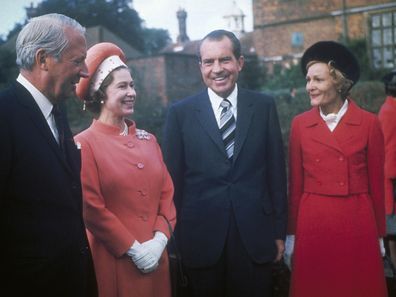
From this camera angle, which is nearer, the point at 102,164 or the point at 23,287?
the point at 23,287

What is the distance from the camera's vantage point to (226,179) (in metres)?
3.25

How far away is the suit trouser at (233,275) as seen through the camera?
126 inches

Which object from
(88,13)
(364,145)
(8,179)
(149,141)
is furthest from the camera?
(88,13)

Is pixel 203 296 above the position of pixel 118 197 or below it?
below

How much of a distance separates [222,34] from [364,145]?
1377 mm

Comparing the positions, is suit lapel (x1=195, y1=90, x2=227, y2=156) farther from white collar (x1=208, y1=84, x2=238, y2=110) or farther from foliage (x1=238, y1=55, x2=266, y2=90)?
foliage (x1=238, y1=55, x2=266, y2=90)

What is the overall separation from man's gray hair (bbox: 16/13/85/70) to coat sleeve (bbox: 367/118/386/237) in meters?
2.41

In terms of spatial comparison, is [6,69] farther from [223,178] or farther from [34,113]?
[34,113]

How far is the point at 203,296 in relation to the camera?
324 cm

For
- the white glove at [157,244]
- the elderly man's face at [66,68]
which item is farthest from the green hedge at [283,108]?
the elderly man's face at [66,68]

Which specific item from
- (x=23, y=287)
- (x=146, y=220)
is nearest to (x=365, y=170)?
(x=146, y=220)

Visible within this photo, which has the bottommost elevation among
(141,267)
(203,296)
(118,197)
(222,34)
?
(203,296)

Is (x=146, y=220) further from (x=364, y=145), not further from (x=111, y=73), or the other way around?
(x=364, y=145)

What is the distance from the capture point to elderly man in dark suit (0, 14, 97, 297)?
210cm
